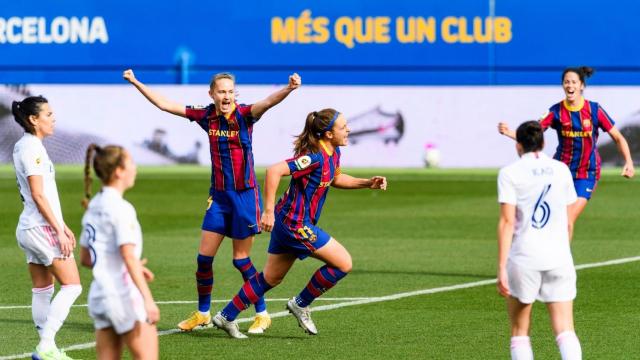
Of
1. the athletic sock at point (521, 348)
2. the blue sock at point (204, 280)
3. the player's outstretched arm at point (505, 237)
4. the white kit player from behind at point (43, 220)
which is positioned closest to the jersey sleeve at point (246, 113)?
the blue sock at point (204, 280)

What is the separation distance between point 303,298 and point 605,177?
21122mm

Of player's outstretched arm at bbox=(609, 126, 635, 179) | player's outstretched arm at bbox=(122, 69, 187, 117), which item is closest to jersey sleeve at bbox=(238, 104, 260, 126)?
player's outstretched arm at bbox=(122, 69, 187, 117)

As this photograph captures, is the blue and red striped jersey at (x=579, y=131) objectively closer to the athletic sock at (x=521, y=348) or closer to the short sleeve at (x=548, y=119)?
the short sleeve at (x=548, y=119)

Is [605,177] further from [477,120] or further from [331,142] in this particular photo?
[331,142]

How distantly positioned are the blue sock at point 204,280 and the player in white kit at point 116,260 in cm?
366

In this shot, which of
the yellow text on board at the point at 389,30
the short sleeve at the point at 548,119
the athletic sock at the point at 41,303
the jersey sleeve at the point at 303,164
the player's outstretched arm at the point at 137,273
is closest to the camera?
the player's outstretched arm at the point at 137,273

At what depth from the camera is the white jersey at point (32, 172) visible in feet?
29.8

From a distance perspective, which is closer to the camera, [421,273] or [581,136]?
[581,136]

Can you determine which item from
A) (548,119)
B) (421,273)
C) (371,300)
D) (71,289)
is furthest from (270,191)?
(421,273)

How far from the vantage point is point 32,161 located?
358 inches

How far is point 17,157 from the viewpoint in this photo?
918 cm

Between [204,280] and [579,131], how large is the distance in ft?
16.0

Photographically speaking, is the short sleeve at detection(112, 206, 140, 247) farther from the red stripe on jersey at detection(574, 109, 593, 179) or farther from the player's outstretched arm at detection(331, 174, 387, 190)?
the red stripe on jersey at detection(574, 109, 593, 179)

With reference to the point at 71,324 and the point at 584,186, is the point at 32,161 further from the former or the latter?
the point at 584,186
